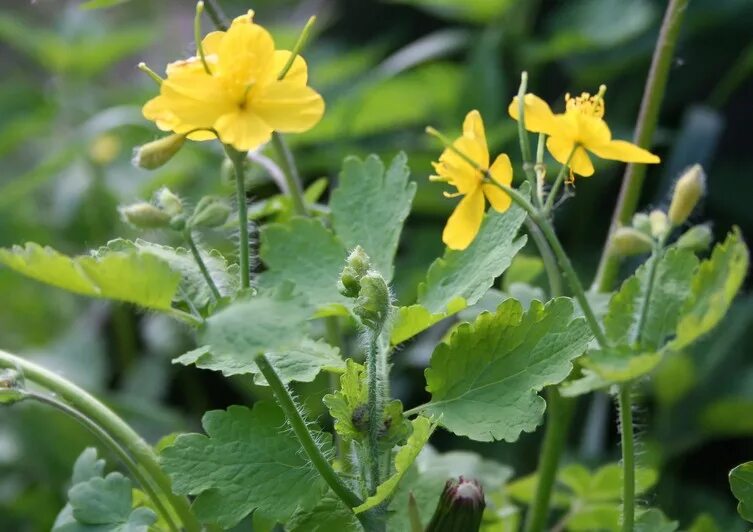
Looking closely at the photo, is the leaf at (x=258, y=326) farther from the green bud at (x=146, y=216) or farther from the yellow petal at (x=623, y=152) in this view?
the yellow petal at (x=623, y=152)

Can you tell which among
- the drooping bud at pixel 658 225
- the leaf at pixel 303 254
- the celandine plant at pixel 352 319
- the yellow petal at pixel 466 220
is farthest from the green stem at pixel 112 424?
the drooping bud at pixel 658 225

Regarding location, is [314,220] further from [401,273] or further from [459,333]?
[401,273]

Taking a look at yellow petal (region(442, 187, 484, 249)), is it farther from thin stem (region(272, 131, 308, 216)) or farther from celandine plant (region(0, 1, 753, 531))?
thin stem (region(272, 131, 308, 216))

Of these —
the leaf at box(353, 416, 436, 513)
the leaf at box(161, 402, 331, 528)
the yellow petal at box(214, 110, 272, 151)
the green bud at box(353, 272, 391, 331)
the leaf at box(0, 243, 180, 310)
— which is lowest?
the leaf at box(353, 416, 436, 513)

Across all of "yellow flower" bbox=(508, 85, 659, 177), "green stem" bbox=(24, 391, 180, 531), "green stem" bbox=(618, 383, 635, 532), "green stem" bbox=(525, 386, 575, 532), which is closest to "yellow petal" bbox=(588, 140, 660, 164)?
"yellow flower" bbox=(508, 85, 659, 177)

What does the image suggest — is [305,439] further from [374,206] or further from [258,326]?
[374,206]

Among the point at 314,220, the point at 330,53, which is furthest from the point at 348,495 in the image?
the point at 330,53
